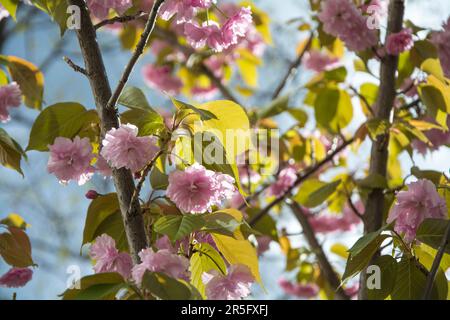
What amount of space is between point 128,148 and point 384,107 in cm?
75

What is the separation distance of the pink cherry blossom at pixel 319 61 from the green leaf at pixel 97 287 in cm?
173

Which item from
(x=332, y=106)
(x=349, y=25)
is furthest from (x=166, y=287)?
(x=332, y=106)

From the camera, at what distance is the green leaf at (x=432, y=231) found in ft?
2.70

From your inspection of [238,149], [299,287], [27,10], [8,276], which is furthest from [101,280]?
[27,10]

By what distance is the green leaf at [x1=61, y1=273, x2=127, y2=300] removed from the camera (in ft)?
2.37

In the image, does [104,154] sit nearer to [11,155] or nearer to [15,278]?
[11,155]

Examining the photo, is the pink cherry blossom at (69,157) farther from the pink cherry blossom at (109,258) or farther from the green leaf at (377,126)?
the green leaf at (377,126)

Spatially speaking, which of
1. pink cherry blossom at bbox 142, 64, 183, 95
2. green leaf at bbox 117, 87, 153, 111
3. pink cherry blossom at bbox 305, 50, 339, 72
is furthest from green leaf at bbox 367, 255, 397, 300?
pink cherry blossom at bbox 142, 64, 183, 95

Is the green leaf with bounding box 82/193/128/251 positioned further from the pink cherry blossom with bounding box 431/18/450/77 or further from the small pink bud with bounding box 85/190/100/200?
the pink cherry blossom with bounding box 431/18/450/77

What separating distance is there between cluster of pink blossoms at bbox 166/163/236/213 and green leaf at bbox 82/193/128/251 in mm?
144

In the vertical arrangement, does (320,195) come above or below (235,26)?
below

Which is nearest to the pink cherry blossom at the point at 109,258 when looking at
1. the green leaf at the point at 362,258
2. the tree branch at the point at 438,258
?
the green leaf at the point at 362,258

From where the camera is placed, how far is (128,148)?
0.84 metres

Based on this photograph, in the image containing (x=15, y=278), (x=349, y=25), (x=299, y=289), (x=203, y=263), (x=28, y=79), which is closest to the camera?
(x=203, y=263)
